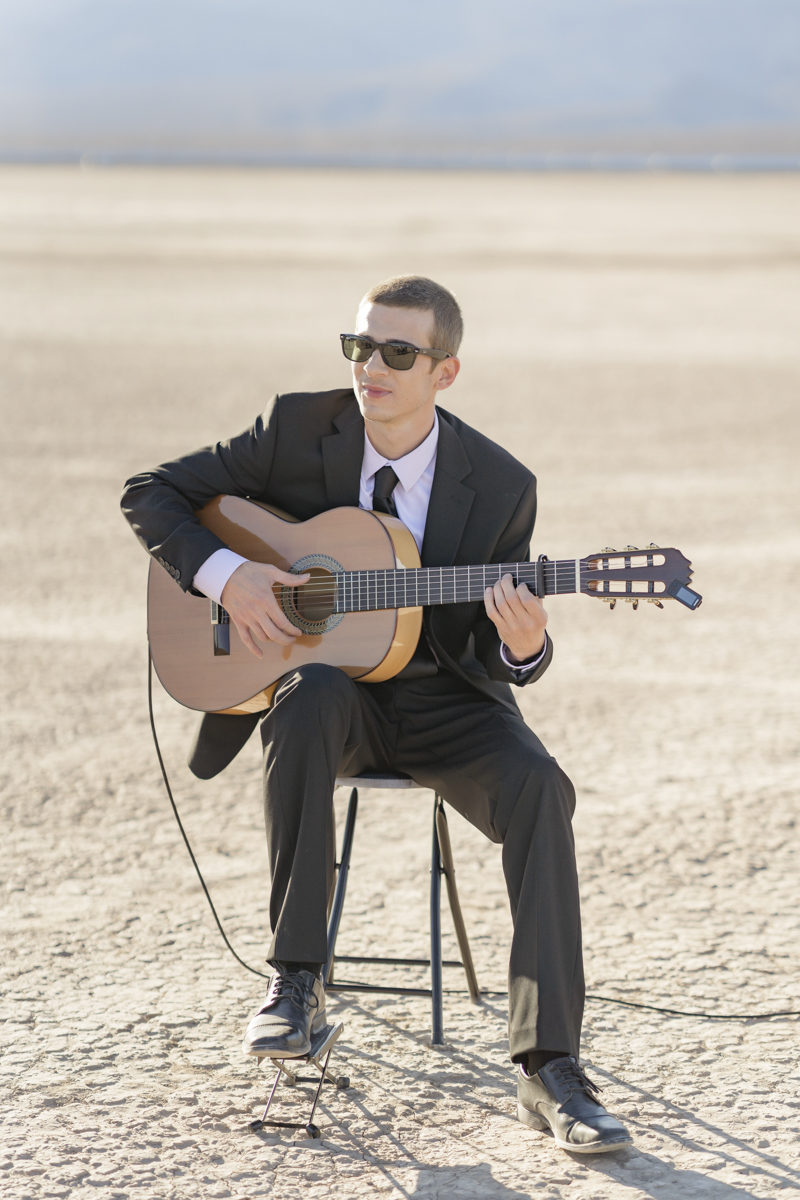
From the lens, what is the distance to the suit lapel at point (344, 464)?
378 centimetres

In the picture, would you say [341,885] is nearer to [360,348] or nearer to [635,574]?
[635,574]

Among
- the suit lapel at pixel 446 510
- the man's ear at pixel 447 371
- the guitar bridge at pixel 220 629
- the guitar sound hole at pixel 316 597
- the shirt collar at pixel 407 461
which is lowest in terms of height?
the guitar bridge at pixel 220 629

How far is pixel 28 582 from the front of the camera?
8094mm

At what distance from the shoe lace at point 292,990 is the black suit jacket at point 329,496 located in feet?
2.20

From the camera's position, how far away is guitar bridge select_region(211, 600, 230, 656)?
370 cm

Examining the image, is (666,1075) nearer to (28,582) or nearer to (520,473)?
(520,473)

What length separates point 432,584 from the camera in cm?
353

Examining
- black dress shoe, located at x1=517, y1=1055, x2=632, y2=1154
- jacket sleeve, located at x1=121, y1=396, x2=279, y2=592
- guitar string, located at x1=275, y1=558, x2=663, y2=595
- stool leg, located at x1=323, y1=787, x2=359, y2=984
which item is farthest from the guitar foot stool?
jacket sleeve, located at x1=121, y1=396, x2=279, y2=592

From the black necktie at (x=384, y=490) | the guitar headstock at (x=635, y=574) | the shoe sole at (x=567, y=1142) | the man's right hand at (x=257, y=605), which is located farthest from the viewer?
the black necktie at (x=384, y=490)

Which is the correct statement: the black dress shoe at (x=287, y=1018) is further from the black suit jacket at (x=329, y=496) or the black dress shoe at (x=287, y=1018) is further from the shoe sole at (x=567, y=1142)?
the black suit jacket at (x=329, y=496)

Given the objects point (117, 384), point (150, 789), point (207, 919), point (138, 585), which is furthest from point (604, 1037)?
point (117, 384)

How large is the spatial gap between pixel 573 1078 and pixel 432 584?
120 centimetres

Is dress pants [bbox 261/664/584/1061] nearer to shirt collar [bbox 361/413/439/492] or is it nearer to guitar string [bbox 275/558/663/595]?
guitar string [bbox 275/558/663/595]

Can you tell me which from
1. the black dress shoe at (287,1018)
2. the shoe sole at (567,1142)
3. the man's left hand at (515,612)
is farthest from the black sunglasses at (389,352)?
the shoe sole at (567,1142)
